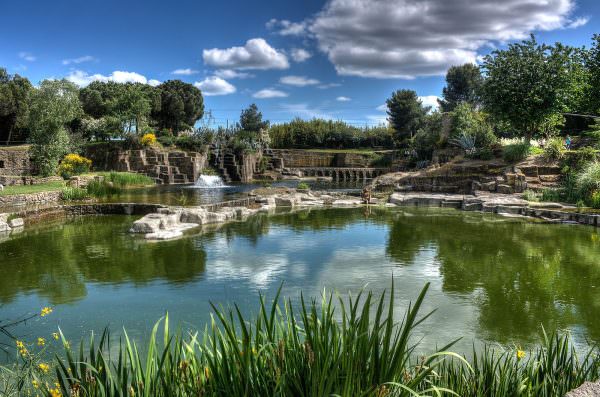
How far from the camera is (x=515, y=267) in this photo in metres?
9.19

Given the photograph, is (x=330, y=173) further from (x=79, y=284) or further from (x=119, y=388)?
(x=119, y=388)

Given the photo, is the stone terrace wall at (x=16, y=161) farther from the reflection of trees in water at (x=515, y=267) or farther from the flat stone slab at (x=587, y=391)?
the flat stone slab at (x=587, y=391)

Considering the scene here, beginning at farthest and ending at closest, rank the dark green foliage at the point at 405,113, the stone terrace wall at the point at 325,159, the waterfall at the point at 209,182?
the dark green foliage at the point at 405,113, the stone terrace wall at the point at 325,159, the waterfall at the point at 209,182

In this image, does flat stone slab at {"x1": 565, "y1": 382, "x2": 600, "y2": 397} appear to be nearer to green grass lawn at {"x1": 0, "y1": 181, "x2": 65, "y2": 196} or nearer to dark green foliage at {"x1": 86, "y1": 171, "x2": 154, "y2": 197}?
green grass lawn at {"x1": 0, "y1": 181, "x2": 65, "y2": 196}

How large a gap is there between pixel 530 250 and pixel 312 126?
147 ft

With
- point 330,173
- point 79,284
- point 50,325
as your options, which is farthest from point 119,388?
point 330,173

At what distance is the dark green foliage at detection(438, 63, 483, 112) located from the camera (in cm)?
5566

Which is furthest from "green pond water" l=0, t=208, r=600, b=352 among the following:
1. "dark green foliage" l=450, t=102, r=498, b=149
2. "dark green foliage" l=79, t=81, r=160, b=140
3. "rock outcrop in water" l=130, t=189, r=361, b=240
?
"dark green foliage" l=79, t=81, r=160, b=140

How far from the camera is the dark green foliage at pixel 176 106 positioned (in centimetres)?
4731

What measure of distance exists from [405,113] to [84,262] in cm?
4608

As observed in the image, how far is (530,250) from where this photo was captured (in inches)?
420

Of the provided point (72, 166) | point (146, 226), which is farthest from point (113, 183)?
point (146, 226)

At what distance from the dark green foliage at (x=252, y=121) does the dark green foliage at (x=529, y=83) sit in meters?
34.5

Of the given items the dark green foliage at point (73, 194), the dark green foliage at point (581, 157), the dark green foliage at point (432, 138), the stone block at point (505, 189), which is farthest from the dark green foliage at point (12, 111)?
the dark green foliage at point (581, 157)
